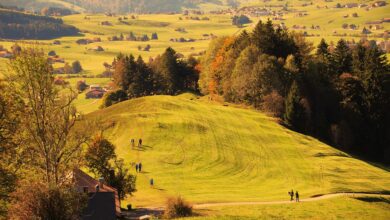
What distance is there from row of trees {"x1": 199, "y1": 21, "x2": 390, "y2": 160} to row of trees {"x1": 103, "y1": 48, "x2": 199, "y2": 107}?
18.9 metres

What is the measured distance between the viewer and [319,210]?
2537 inches

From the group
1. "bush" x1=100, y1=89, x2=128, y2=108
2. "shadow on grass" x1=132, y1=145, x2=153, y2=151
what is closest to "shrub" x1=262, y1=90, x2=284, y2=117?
"shadow on grass" x1=132, y1=145, x2=153, y2=151

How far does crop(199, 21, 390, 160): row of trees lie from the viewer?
12294 cm

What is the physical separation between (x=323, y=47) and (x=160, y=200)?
10316cm

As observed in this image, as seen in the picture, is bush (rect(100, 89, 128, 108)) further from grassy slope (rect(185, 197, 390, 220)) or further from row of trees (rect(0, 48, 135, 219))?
row of trees (rect(0, 48, 135, 219))

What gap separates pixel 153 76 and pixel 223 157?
78577 mm

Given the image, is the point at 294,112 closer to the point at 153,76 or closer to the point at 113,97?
the point at 113,97

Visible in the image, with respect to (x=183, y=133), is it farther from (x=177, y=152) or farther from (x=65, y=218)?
(x=65, y=218)

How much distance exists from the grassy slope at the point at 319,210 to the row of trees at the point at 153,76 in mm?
91618

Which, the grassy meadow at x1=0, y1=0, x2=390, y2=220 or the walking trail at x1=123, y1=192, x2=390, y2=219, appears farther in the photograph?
the grassy meadow at x1=0, y1=0, x2=390, y2=220

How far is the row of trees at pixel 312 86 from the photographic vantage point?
4840 inches

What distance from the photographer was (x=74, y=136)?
46.6 metres

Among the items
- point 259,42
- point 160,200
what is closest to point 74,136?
point 160,200

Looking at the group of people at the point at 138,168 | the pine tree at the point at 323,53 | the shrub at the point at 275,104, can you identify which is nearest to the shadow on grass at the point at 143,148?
the group of people at the point at 138,168
